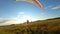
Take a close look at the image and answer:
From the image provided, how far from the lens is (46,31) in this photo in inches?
134

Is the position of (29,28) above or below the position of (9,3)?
below

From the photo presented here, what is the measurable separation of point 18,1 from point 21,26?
1.49 ft

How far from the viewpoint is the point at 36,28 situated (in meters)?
3.42

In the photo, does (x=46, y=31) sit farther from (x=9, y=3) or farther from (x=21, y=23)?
(x=9, y=3)

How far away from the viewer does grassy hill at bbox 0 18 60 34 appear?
3.38 m

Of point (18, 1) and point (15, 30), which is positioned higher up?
point (18, 1)

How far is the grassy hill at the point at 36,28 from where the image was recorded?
133 inches

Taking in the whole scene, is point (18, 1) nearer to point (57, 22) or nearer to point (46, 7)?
point (46, 7)

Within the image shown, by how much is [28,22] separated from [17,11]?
0.93ft

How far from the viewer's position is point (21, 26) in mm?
3424

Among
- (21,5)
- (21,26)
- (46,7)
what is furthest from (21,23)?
(46,7)

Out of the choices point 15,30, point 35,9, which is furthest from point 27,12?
point 15,30

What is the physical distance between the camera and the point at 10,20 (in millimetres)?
3455

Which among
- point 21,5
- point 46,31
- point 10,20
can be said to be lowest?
point 46,31
